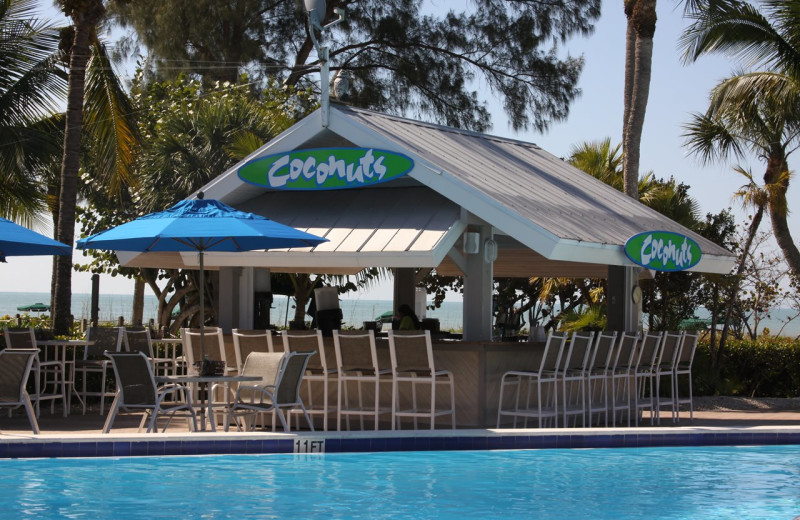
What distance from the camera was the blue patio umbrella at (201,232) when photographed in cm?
1083

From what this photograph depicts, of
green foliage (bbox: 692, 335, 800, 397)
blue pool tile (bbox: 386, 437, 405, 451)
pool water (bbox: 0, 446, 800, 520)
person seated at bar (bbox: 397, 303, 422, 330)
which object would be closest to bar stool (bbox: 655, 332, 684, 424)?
pool water (bbox: 0, 446, 800, 520)

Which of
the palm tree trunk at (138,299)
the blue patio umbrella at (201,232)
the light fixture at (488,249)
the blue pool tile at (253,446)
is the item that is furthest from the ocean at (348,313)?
the blue pool tile at (253,446)

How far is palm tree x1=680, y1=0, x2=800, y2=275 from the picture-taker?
23.0 metres

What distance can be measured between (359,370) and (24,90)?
10679 mm

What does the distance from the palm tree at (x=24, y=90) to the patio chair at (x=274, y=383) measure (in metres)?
9.94

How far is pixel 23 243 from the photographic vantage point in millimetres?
11992

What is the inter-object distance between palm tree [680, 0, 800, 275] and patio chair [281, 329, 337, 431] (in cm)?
1297

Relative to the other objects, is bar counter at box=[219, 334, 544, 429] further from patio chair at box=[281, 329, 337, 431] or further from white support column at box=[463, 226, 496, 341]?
white support column at box=[463, 226, 496, 341]

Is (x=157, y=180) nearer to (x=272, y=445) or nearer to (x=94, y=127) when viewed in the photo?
(x=94, y=127)

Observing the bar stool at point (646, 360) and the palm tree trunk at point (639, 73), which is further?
the palm tree trunk at point (639, 73)

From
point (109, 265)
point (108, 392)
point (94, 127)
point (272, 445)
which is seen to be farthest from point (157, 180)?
point (272, 445)

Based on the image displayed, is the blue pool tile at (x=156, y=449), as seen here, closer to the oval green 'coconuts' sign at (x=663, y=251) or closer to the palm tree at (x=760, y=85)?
the oval green 'coconuts' sign at (x=663, y=251)

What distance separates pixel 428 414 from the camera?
11.7 metres

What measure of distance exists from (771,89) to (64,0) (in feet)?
46.7
